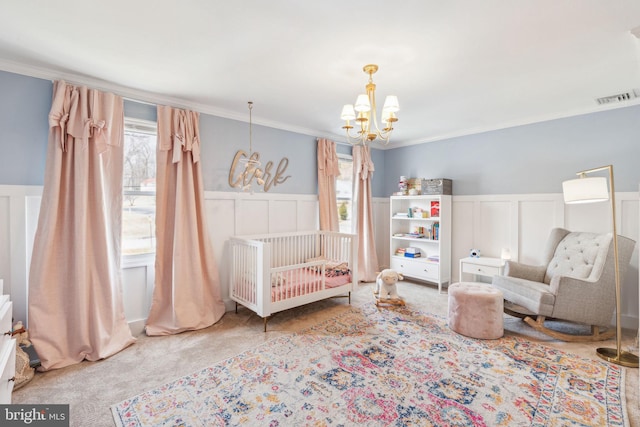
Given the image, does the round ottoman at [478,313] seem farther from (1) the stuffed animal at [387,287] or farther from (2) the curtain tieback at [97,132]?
(2) the curtain tieback at [97,132]

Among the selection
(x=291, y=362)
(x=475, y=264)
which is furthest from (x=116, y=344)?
(x=475, y=264)

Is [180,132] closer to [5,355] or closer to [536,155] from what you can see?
[5,355]

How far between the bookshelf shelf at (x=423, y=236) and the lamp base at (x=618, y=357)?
178cm

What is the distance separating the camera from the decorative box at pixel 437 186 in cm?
424

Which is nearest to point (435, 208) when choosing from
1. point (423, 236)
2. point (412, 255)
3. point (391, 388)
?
point (423, 236)

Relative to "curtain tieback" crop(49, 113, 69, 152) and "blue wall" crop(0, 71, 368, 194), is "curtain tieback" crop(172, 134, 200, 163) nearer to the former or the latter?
"blue wall" crop(0, 71, 368, 194)

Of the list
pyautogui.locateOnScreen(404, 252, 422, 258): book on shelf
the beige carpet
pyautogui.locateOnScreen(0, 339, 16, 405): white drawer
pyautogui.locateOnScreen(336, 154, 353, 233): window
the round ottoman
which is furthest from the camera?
pyautogui.locateOnScreen(336, 154, 353, 233): window

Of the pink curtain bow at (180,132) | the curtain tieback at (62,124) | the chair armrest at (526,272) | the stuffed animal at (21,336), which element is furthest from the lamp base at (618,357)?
the curtain tieback at (62,124)

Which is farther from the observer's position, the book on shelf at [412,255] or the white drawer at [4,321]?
the book on shelf at [412,255]

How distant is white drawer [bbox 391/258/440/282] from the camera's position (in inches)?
166

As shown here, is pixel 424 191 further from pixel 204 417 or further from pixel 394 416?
pixel 204 417

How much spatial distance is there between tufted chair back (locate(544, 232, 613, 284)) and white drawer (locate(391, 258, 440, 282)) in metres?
1.28

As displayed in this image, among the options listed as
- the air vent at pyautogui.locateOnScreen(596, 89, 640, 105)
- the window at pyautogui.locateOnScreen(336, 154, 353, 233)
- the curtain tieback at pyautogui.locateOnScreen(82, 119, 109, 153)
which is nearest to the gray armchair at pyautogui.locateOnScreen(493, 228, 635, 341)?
the air vent at pyautogui.locateOnScreen(596, 89, 640, 105)

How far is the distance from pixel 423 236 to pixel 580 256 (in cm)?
186
